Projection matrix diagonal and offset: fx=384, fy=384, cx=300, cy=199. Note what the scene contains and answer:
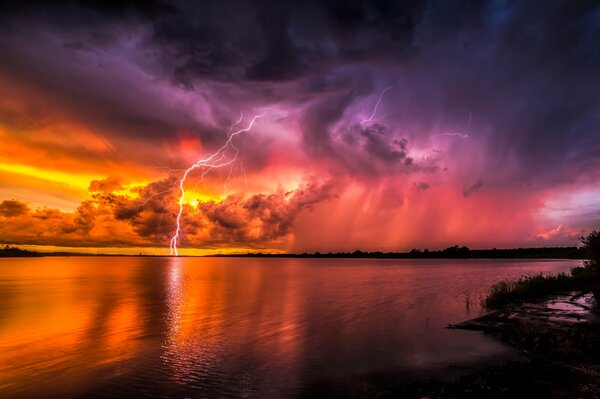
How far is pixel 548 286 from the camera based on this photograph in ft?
146

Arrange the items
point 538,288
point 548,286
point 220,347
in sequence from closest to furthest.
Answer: point 220,347, point 538,288, point 548,286

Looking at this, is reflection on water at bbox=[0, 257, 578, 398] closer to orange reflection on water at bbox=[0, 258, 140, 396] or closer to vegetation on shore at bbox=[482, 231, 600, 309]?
orange reflection on water at bbox=[0, 258, 140, 396]

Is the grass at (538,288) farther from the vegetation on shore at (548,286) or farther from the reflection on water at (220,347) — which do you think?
the reflection on water at (220,347)

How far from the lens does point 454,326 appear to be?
26469 mm

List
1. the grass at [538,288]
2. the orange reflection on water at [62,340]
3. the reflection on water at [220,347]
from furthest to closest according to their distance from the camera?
the grass at [538,288] → the orange reflection on water at [62,340] → the reflection on water at [220,347]

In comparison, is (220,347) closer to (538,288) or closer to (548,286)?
(538,288)

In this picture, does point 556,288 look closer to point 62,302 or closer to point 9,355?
point 9,355

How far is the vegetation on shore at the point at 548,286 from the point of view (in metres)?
36.8

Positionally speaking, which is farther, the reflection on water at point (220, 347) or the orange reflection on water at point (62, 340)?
the orange reflection on water at point (62, 340)

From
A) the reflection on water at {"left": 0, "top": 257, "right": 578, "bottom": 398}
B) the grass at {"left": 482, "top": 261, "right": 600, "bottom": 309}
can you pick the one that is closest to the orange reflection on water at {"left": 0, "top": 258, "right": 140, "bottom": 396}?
the reflection on water at {"left": 0, "top": 257, "right": 578, "bottom": 398}

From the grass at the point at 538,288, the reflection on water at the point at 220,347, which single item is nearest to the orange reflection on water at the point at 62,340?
the reflection on water at the point at 220,347

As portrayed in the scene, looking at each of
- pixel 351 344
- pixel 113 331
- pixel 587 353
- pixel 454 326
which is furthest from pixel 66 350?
pixel 587 353

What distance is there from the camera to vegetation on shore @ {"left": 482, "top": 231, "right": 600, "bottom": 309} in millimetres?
36812

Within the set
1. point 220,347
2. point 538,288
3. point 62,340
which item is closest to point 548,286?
point 538,288
